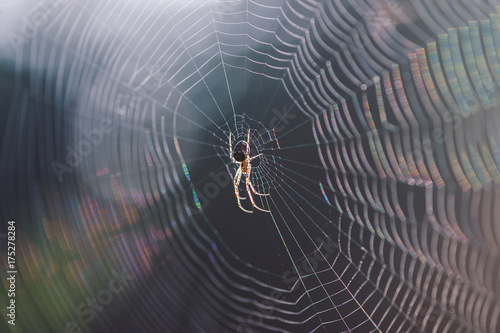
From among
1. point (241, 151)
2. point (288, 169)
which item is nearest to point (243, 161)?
point (241, 151)

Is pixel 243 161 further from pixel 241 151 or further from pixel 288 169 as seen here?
pixel 288 169

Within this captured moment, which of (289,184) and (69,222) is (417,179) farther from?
(69,222)

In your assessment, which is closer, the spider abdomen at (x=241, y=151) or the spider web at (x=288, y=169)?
the spider web at (x=288, y=169)

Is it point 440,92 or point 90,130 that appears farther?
point 90,130

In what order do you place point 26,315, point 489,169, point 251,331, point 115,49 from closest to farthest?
1. point 489,169
2. point 26,315
3. point 251,331
4. point 115,49

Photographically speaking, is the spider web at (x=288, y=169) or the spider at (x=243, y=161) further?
the spider at (x=243, y=161)

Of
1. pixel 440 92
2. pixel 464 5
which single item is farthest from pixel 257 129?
pixel 464 5

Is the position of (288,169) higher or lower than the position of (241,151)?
lower

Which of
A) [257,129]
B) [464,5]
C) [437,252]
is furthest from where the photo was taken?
[257,129]
